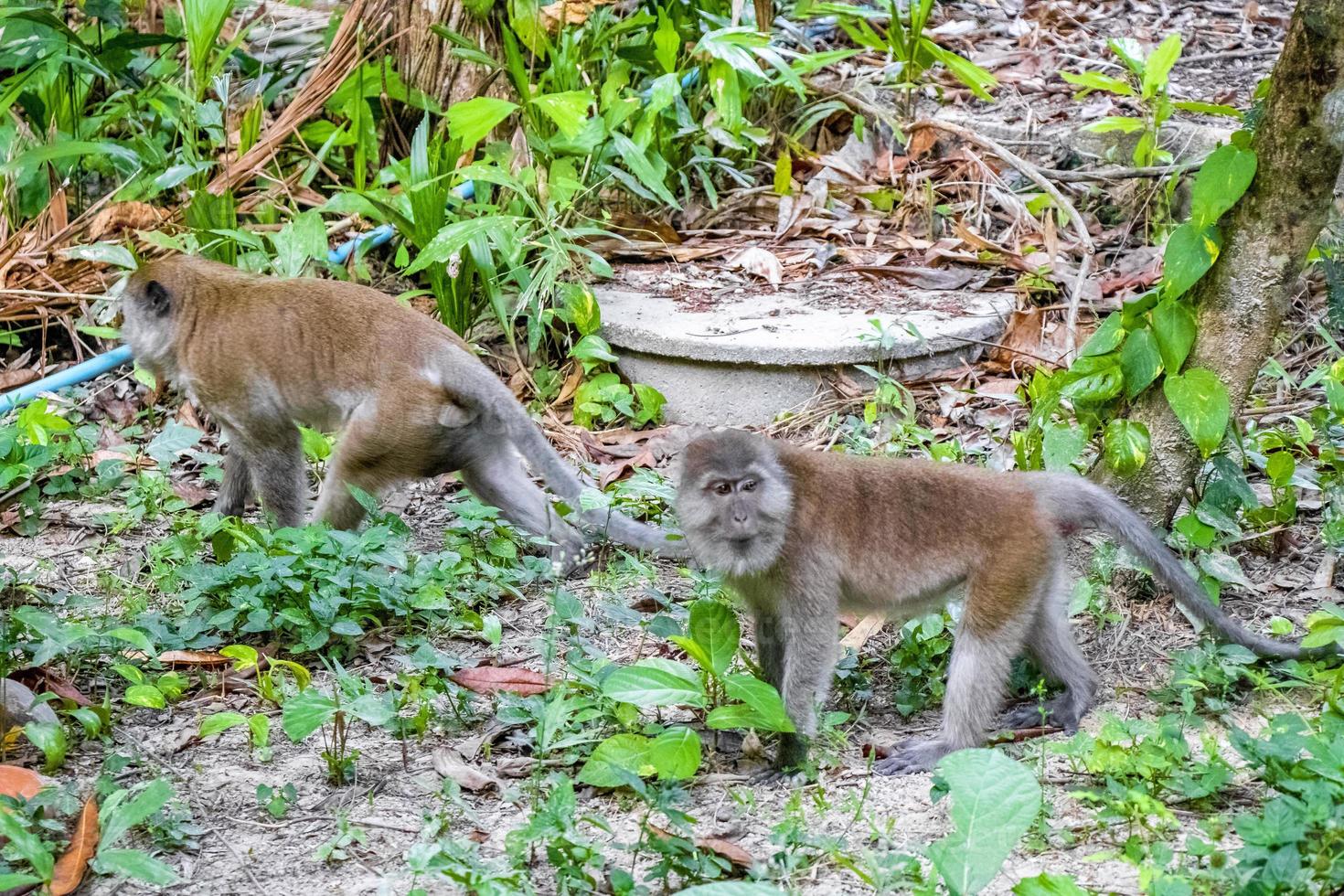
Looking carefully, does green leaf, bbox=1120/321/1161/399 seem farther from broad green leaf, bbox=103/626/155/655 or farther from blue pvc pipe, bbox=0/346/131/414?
blue pvc pipe, bbox=0/346/131/414

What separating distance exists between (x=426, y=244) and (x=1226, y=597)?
14.2ft

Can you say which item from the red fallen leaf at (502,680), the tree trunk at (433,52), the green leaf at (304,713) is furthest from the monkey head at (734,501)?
the tree trunk at (433,52)

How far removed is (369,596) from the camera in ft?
18.0

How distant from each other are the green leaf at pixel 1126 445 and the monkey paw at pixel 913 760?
141 cm

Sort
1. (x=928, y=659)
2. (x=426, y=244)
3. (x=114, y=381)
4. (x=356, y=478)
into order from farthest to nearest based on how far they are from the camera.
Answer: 1. (x=114, y=381)
2. (x=426, y=244)
3. (x=356, y=478)
4. (x=928, y=659)

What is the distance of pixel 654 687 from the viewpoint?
4266 millimetres

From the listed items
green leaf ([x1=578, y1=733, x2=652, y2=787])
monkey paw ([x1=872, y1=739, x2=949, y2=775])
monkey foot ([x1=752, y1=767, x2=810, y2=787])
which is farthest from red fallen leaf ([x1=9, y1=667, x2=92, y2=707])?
monkey paw ([x1=872, y1=739, x2=949, y2=775])

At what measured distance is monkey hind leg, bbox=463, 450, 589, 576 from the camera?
649 cm

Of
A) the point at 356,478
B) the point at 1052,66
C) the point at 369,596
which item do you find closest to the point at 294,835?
the point at 369,596

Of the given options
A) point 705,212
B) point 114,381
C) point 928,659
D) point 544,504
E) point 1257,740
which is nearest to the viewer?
point 1257,740

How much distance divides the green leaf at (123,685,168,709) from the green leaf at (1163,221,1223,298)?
382cm

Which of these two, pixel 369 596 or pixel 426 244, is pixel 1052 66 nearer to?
pixel 426 244

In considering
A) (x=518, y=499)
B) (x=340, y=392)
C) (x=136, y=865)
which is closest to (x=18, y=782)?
(x=136, y=865)

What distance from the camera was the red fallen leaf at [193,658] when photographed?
17.3 ft
